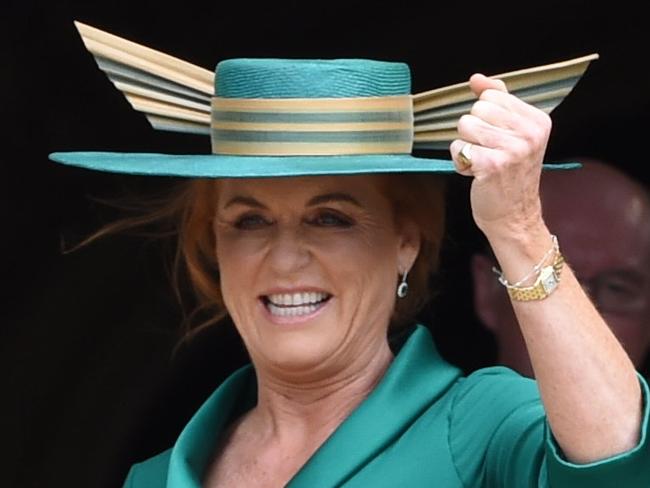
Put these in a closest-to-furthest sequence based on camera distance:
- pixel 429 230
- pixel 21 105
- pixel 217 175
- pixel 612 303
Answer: pixel 217 175
pixel 429 230
pixel 612 303
pixel 21 105

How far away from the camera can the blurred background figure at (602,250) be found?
17.6 feet

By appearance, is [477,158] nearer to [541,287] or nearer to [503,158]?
[503,158]

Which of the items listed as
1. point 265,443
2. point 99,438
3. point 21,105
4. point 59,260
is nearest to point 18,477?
point 99,438

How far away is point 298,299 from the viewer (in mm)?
3373

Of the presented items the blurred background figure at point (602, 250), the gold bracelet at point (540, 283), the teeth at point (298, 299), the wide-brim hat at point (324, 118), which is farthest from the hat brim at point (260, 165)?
the blurred background figure at point (602, 250)

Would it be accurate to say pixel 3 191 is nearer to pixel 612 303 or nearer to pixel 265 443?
pixel 612 303

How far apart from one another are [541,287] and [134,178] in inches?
123

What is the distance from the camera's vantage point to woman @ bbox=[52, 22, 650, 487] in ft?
9.48

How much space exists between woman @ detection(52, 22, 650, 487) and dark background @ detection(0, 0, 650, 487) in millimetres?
2114

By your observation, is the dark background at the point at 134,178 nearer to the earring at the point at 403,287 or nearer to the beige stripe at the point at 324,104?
the earring at the point at 403,287

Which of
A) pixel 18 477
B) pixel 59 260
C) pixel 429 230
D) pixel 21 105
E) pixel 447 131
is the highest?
pixel 447 131

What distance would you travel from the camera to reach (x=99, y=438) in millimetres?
6039

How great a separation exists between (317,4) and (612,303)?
3.82ft

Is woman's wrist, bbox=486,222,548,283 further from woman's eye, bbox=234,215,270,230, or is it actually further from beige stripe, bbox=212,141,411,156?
woman's eye, bbox=234,215,270,230
